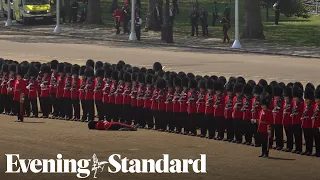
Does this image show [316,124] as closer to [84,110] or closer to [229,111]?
[229,111]

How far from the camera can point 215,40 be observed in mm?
54625

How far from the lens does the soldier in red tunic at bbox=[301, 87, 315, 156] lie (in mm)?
23656

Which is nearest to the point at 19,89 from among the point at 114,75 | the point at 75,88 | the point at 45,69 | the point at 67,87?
the point at 45,69

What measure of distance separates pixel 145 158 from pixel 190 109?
4.65 meters

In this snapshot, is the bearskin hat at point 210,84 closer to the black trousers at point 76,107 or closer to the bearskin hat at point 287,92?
the bearskin hat at point 287,92

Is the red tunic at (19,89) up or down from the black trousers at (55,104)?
up

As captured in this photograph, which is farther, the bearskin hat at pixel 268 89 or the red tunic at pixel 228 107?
the red tunic at pixel 228 107

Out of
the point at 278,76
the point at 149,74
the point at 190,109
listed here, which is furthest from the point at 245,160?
the point at 278,76

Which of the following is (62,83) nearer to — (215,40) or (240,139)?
(240,139)

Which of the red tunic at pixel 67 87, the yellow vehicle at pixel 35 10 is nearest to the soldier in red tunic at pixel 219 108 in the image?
the red tunic at pixel 67 87

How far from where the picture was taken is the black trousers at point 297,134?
78.4 ft

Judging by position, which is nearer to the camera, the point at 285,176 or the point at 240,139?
the point at 285,176

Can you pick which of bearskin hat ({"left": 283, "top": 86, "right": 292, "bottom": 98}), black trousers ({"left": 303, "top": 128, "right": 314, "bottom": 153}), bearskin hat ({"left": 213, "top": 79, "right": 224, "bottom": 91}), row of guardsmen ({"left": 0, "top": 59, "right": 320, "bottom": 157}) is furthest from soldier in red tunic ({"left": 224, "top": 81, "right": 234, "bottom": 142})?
black trousers ({"left": 303, "top": 128, "right": 314, "bottom": 153})

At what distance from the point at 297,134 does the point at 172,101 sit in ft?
14.3
